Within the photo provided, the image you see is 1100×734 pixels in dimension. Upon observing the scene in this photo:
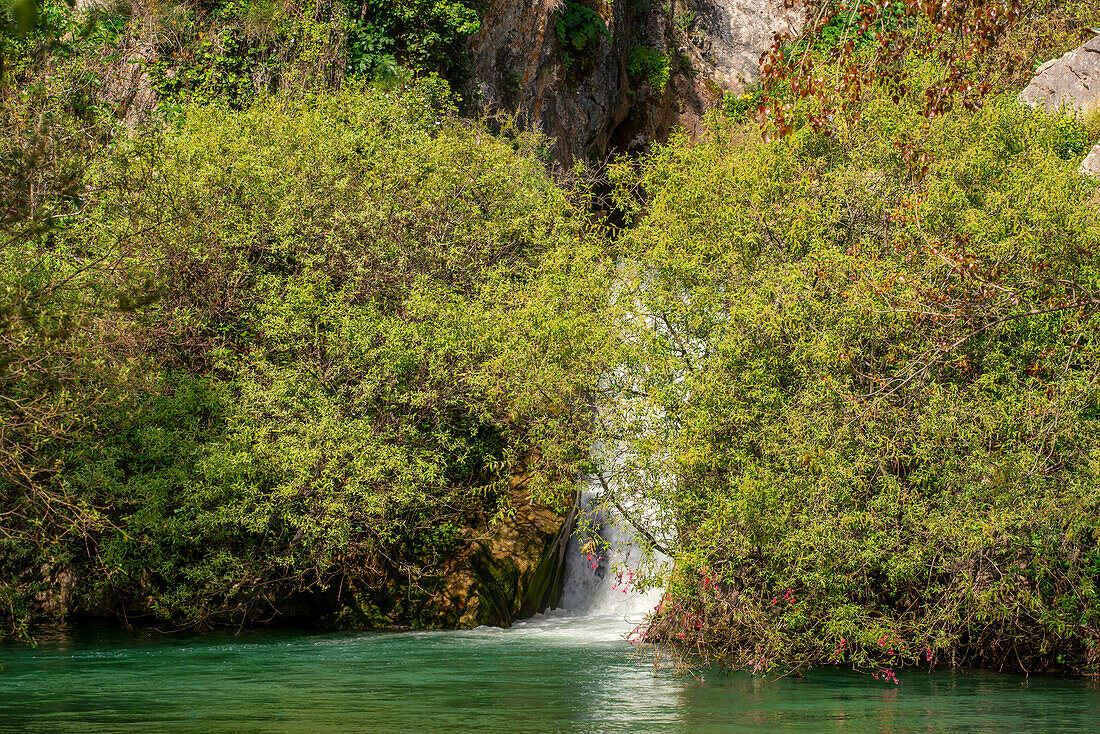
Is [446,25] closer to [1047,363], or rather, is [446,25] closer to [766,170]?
[766,170]

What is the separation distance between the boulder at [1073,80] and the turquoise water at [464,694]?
15.1 meters

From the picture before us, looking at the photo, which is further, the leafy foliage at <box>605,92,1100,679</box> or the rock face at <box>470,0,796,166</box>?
the rock face at <box>470,0,796,166</box>

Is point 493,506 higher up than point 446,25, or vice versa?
point 446,25

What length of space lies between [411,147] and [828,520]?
12.5m

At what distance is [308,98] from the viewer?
24.3m

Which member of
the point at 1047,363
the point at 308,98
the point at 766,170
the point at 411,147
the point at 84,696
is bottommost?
the point at 84,696

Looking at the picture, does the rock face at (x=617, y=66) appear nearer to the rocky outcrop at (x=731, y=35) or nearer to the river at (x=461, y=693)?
the rocky outcrop at (x=731, y=35)

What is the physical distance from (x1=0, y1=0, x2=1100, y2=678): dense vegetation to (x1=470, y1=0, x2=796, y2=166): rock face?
26.9 feet

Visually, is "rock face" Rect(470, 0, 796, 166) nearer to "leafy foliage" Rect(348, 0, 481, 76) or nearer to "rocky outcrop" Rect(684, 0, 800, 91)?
"rocky outcrop" Rect(684, 0, 800, 91)

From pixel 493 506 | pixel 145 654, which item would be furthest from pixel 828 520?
pixel 145 654

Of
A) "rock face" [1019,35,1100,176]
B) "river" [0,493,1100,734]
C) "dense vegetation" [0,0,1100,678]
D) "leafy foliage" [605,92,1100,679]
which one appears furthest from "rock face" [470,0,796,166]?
"river" [0,493,1100,734]

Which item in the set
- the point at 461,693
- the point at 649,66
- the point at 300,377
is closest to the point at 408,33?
the point at 300,377

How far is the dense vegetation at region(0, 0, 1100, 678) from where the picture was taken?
14.0m

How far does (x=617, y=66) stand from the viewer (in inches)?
1496
